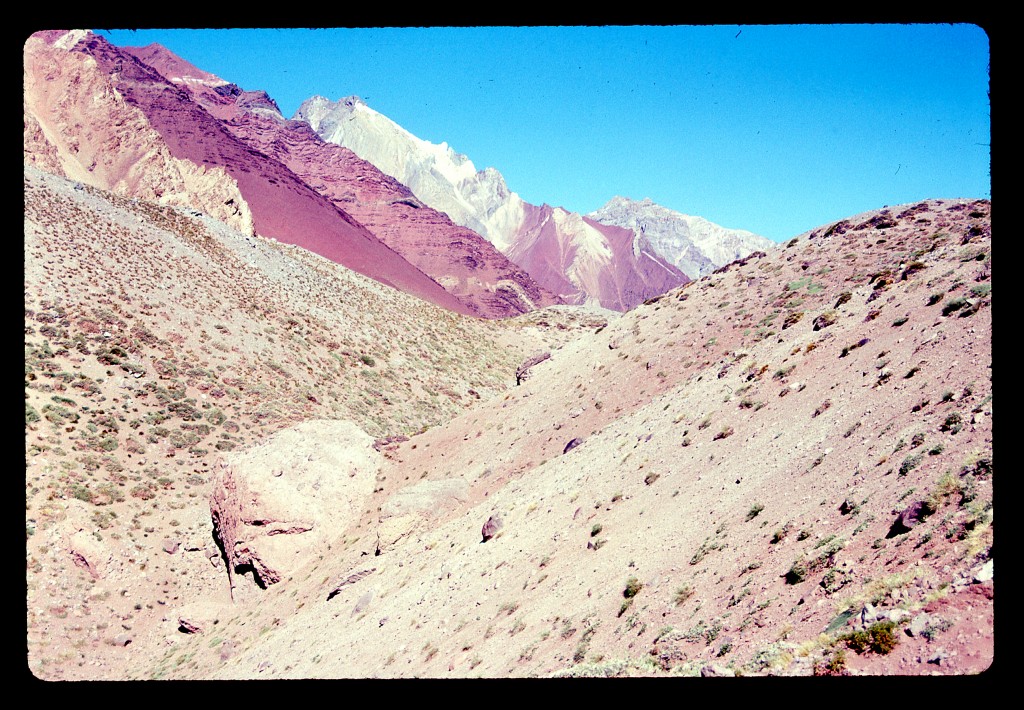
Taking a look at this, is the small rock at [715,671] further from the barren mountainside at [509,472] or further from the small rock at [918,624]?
the small rock at [918,624]

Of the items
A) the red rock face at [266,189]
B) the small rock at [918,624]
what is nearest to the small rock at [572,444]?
the small rock at [918,624]

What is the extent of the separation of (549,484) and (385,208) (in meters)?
118

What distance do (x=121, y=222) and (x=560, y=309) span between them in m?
35.5

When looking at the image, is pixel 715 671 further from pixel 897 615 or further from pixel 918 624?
pixel 918 624

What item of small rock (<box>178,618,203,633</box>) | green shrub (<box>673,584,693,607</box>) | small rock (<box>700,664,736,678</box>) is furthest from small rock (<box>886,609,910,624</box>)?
small rock (<box>178,618,203,633</box>)

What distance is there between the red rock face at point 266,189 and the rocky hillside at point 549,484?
47.1 m

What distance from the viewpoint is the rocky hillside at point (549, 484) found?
255 inches

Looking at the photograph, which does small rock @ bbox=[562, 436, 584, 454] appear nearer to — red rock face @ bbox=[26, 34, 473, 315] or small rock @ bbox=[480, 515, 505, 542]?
small rock @ bbox=[480, 515, 505, 542]

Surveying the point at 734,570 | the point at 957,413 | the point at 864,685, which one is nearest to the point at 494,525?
the point at 734,570

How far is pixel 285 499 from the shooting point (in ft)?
57.8

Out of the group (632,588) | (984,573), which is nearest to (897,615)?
(984,573)

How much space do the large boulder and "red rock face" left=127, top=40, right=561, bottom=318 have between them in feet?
276

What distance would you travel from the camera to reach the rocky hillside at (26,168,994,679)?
6.48m

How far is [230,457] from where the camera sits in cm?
1914
